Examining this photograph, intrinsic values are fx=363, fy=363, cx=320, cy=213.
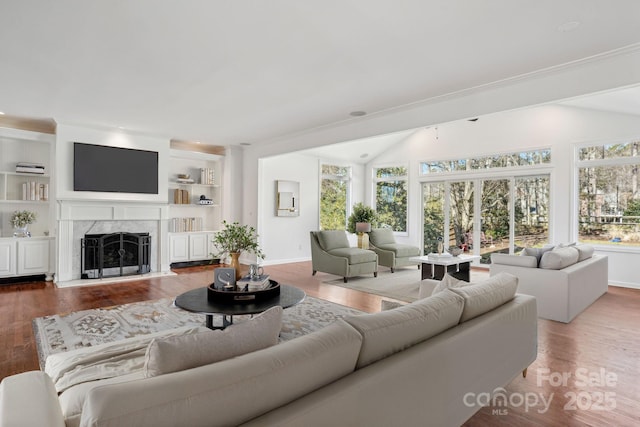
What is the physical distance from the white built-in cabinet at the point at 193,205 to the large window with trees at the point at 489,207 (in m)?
4.85

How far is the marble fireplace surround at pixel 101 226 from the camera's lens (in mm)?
5801

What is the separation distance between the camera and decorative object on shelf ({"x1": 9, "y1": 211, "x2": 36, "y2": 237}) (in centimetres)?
579

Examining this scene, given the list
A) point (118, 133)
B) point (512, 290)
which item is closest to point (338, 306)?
point (512, 290)

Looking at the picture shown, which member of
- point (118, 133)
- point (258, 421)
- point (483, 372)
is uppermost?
point (118, 133)

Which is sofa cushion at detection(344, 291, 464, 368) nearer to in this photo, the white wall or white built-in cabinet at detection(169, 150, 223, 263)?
the white wall

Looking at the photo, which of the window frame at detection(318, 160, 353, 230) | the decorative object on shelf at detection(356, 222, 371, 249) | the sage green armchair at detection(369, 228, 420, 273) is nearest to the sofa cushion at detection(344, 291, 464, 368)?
the sage green armchair at detection(369, 228, 420, 273)

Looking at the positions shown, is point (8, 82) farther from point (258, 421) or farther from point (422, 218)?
point (422, 218)

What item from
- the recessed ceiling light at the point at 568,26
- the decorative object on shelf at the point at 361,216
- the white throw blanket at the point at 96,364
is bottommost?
the white throw blanket at the point at 96,364

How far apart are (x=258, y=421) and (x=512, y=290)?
1914 millimetres

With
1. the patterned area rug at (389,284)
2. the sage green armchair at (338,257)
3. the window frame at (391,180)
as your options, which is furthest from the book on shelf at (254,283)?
the window frame at (391,180)

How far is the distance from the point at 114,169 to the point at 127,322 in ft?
11.5

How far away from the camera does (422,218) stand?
8.57 m

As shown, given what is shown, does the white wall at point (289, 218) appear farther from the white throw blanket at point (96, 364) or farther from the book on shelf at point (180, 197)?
the white throw blanket at point (96, 364)

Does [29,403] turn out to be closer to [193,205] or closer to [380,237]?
[380,237]
